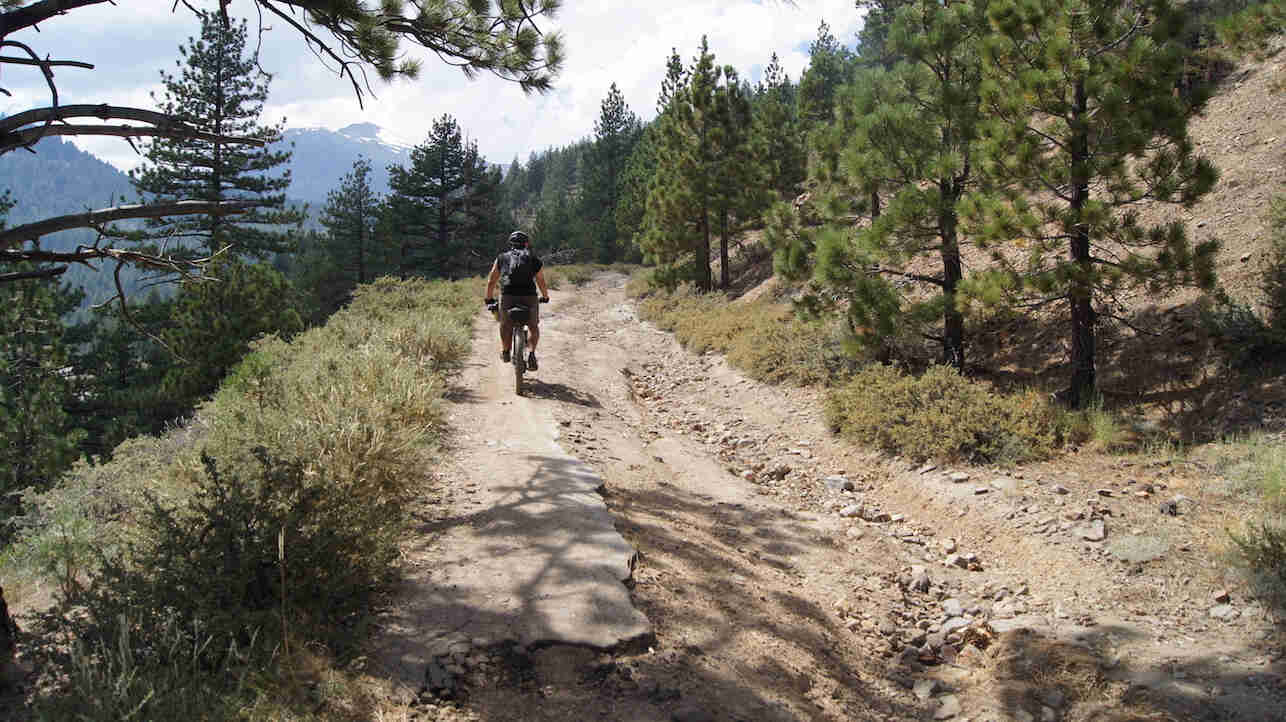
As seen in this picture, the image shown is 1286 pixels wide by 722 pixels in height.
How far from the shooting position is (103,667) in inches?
120

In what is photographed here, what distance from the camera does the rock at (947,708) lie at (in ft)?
12.6

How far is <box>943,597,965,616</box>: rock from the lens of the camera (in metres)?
5.00

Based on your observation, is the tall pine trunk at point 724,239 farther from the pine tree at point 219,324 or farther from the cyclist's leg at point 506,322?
the cyclist's leg at point 506,322

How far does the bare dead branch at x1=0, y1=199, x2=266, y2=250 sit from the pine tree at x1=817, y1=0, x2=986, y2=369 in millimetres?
7444

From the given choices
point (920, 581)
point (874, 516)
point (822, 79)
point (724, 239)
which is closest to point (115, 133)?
point (920, 581)

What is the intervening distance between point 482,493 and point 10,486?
17.5 meters

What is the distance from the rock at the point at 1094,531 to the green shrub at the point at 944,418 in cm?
129

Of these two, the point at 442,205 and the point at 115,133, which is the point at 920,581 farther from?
the point at 442,205

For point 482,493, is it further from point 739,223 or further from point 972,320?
point 739,223

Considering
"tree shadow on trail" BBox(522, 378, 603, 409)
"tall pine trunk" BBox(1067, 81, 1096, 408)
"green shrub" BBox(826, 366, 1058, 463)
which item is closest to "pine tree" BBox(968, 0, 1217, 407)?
"tall pine trunk" BBox(1067, 81, 1096, 408)

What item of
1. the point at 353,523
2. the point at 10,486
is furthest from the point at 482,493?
the point at 10,486

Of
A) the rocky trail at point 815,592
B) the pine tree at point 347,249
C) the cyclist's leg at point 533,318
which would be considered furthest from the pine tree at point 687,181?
the pine tree at point 347,249

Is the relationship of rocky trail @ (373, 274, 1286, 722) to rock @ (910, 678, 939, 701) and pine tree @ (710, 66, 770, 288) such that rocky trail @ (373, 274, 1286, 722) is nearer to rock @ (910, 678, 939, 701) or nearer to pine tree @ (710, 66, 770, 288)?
rock @ (910, 678, 939, 701)

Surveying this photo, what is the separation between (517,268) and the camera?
9.90 m
